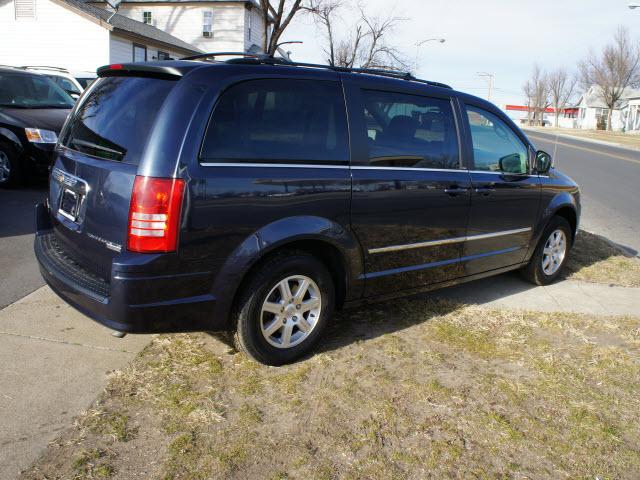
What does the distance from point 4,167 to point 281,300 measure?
271 inches

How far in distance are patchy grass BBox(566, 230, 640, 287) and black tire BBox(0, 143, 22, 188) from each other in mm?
7763

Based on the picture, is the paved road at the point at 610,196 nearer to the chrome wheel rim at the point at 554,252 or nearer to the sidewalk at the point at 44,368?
the chrome wheel rim at the point at 554,252

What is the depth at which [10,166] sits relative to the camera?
8438 millimetres

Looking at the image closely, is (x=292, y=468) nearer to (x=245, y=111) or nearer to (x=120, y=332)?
(x=120, y=332)

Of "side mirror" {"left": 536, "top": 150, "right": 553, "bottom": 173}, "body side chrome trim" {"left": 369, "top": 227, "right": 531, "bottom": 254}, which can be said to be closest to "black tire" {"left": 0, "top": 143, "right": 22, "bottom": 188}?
"body side chrome trim" {"left": 369, "top": 227, "right": 531, "bottom": 254}

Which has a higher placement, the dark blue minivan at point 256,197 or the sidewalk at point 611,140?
the sidewalk at point 611,140

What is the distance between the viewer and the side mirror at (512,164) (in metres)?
4.87

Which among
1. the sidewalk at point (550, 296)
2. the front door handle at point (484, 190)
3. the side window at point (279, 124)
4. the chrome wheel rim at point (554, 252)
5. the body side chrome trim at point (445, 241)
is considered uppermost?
the side window at point (279, 124)

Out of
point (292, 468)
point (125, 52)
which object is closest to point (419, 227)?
point (292, 468)

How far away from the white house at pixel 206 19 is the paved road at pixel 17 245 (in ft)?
102

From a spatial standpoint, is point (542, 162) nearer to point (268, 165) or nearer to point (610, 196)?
point (268, 165)

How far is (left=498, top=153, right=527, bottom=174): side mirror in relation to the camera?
16.0 ft

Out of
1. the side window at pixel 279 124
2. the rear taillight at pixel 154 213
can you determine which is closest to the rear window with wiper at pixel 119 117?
the rear taillight at pixel 154 213

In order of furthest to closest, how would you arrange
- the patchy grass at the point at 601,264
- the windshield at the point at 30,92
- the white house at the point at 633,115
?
the white house at the point at 633,115
the windshield at the point at 30,92
the patchy grass at the point at 601,264
